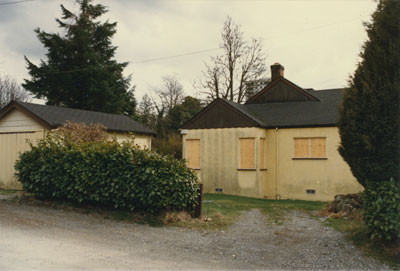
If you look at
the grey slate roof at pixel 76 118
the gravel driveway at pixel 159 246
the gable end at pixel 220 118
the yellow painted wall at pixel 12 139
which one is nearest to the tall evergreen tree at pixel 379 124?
the gravel driveway at pixel 159 246

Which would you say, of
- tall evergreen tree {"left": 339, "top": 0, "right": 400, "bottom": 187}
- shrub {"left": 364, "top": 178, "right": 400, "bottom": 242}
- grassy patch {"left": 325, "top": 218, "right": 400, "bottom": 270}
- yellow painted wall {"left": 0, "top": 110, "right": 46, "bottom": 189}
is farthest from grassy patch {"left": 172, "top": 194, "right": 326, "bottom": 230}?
yellow painted wall {"left": 0, "top": 110, "right": 46, "bottom": 189}

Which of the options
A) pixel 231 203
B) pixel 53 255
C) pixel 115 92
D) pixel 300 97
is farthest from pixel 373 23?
pixel 115 92

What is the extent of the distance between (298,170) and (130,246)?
41.1ft

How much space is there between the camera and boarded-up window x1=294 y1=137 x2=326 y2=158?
1795cm

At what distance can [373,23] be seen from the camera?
8.35 metres

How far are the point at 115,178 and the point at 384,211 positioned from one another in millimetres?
6846

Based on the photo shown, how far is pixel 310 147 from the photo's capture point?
1825cm

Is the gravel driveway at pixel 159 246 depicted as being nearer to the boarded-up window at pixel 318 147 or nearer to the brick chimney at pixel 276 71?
the boarded-up window at pixel 318 147

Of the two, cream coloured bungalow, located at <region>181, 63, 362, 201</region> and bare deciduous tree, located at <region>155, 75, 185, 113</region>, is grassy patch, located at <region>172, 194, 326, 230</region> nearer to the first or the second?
cream coloured bungalow, located at <region>181, 63, 362, 201</region>

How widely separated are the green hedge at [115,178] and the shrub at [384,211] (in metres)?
4.71

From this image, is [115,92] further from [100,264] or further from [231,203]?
[100,264]

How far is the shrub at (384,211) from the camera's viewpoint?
23.6 feet

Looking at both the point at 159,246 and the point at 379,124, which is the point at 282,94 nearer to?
the point at 379,124

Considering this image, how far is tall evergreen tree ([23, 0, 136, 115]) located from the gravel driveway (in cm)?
2558
